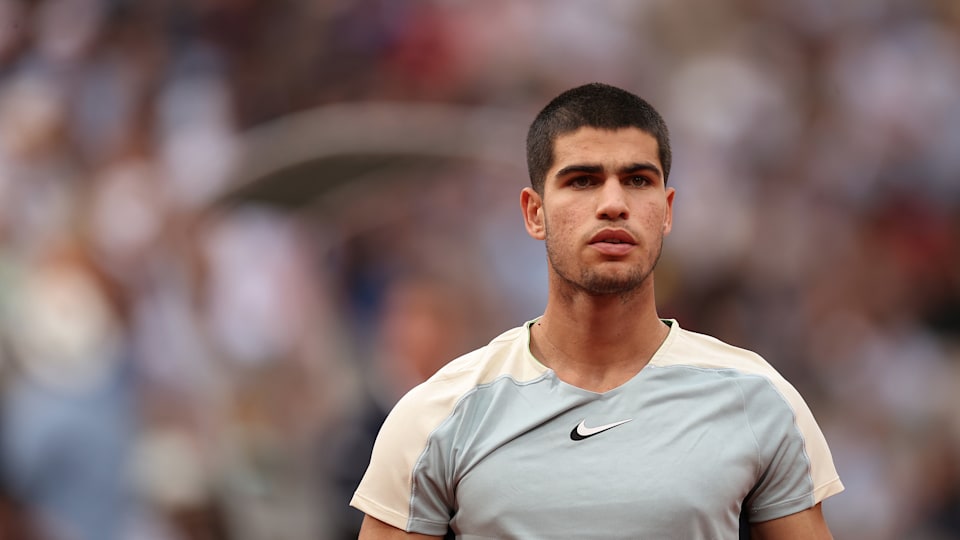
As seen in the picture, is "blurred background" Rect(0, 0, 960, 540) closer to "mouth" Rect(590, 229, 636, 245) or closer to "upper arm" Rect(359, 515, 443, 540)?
"upper arm" Rect(359, 515, 443, 540)

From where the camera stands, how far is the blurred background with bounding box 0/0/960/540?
21.6ft

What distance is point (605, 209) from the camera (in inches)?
110

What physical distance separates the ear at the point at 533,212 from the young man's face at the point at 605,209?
0.23ft

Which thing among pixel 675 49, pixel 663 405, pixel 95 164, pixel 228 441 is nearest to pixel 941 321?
pixel 675 49

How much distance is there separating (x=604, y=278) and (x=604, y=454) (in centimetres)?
36

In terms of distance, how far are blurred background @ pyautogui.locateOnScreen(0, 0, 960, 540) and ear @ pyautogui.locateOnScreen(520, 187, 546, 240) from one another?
9.07 feet

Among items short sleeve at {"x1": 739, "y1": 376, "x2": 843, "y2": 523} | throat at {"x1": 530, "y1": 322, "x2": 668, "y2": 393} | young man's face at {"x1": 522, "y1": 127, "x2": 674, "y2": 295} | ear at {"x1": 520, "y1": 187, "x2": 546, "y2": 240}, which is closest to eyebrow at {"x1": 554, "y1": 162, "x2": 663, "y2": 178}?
young man's face at {"x1": 522, "y1": 127, "x2": 674, "y2": 295}

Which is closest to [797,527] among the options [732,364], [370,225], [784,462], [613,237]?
[784,462]

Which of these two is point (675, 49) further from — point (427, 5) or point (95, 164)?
point (95, 164)

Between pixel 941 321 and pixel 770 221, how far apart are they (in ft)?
3.45

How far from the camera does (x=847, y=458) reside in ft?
22.8

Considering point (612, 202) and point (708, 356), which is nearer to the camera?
point (612, 202)

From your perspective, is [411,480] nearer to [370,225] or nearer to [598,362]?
[598,362]

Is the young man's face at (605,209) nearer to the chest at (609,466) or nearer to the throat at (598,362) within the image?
the throat at (598,362)
